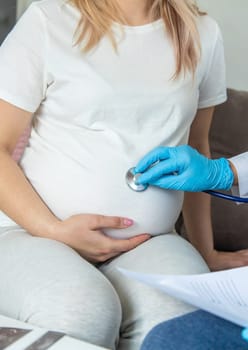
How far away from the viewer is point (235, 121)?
1.50 meters

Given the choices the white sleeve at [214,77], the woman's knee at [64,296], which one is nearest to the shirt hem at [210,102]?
the white sleeve at [214,77]

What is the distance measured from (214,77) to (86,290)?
59 centimetres

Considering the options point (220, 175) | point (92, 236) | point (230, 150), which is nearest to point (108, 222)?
point (92, 236)

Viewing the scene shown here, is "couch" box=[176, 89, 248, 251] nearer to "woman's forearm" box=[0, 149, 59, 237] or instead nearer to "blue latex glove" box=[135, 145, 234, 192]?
"blue latex glove" box=[135, 145, 234, 192]

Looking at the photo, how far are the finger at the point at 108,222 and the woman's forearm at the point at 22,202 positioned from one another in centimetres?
7

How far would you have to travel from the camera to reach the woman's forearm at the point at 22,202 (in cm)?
107

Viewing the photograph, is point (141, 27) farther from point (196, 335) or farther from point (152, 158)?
point (196, 335)

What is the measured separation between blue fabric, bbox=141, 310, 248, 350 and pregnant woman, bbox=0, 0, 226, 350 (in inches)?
6.9

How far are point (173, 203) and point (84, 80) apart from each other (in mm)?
287

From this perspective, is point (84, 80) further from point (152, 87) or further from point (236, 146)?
point (236, 146)

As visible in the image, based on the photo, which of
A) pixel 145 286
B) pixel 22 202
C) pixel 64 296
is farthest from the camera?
pixel 22 202

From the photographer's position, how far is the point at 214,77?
127 cm

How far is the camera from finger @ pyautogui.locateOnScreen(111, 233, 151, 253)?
1.07 meters

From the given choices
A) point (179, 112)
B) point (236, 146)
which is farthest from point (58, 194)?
point (236, 146)
